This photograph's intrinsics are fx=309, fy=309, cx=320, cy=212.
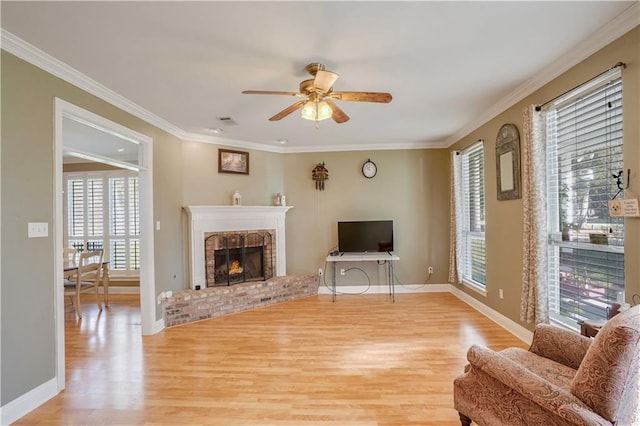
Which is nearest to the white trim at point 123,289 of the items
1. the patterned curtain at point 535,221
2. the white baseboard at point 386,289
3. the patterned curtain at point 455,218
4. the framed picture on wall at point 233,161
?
the framed picture on wall at point 233,161

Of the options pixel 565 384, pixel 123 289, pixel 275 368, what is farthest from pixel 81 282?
pixel 565 384

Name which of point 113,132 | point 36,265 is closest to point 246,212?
point 113,132

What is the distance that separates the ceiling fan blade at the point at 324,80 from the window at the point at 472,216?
8.99ft

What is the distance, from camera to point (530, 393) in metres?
1.38

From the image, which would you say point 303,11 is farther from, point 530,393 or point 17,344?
point 17,344

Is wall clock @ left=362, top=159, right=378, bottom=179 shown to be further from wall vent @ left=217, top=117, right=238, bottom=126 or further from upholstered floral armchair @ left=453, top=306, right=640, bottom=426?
upholstered floral armchair @ left=453, top=306, right=640, bottom=426

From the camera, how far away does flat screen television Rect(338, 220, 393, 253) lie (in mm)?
5242

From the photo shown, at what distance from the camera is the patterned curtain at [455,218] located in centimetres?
493

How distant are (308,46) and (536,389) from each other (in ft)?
7.96

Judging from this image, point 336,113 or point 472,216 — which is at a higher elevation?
→ point 336,113

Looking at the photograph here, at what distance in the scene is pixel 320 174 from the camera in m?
5.42

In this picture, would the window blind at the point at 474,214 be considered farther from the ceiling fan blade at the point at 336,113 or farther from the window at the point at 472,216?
the ceiling fan blade at the point at 336,113

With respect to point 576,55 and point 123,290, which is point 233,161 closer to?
point 123,290

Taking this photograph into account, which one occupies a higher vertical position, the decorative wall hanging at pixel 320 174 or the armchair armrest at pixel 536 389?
the decorative wall hanging at pixel 320 174
